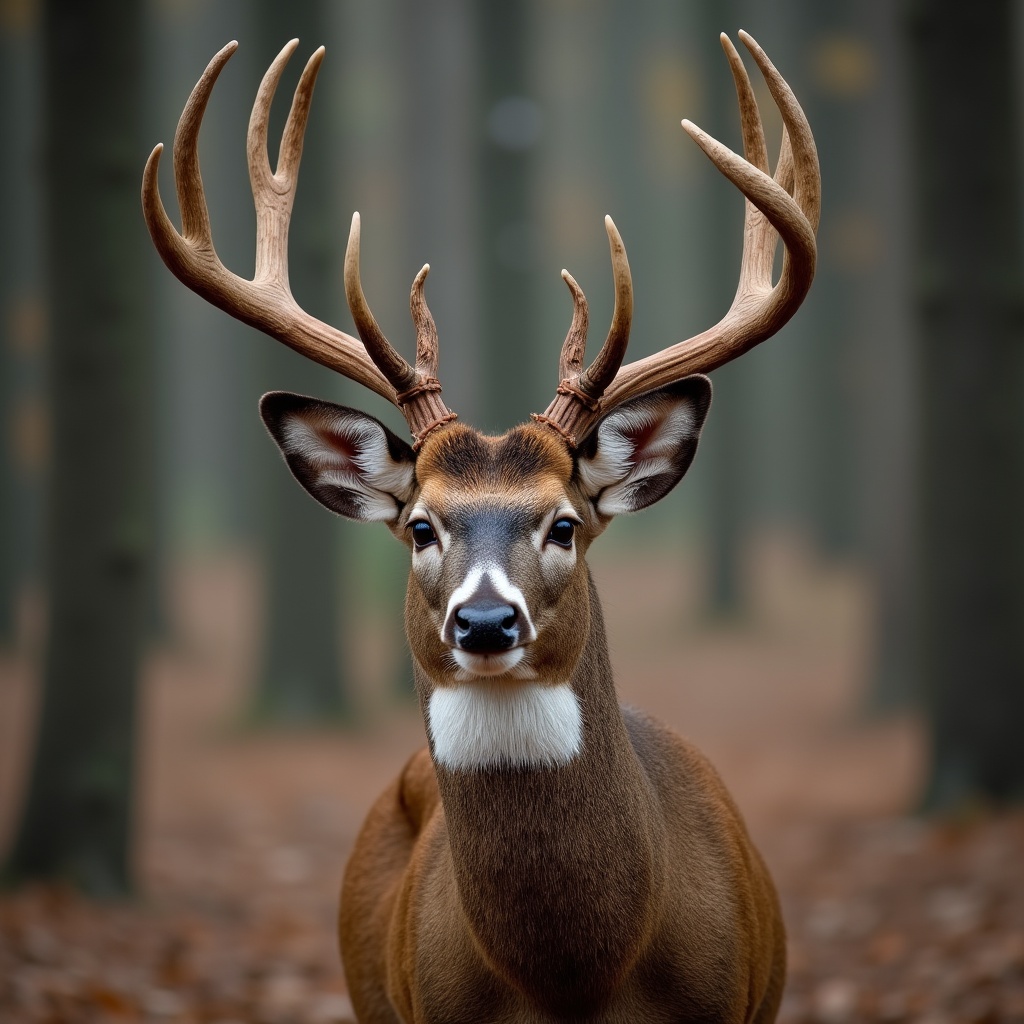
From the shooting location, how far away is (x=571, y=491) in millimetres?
4105

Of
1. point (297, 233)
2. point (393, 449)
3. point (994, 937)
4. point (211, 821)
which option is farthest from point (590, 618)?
point (297, 233)

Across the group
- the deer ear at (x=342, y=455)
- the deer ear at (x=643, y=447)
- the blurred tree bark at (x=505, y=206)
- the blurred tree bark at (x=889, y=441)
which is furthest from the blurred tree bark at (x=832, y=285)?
the deer ear at (x=342, y=455)

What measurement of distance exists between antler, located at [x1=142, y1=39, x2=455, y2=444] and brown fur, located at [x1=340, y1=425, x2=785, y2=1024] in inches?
10.8

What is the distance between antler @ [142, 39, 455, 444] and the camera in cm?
425

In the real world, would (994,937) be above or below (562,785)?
below

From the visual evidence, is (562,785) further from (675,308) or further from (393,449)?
(675,308)

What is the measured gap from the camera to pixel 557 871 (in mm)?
3791

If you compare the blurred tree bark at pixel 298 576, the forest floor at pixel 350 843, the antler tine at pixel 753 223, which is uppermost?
the antler tine at pixel 753 223

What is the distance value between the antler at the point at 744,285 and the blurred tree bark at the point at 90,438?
184 inches

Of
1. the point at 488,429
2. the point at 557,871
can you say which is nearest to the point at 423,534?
the point at 557,871

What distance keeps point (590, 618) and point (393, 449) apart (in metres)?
0.80

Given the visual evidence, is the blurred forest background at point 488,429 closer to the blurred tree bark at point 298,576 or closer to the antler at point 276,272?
the blurred tree bark at point 298,576

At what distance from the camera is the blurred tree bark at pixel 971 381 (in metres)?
8.82

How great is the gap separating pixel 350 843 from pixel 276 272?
21.0 feet
